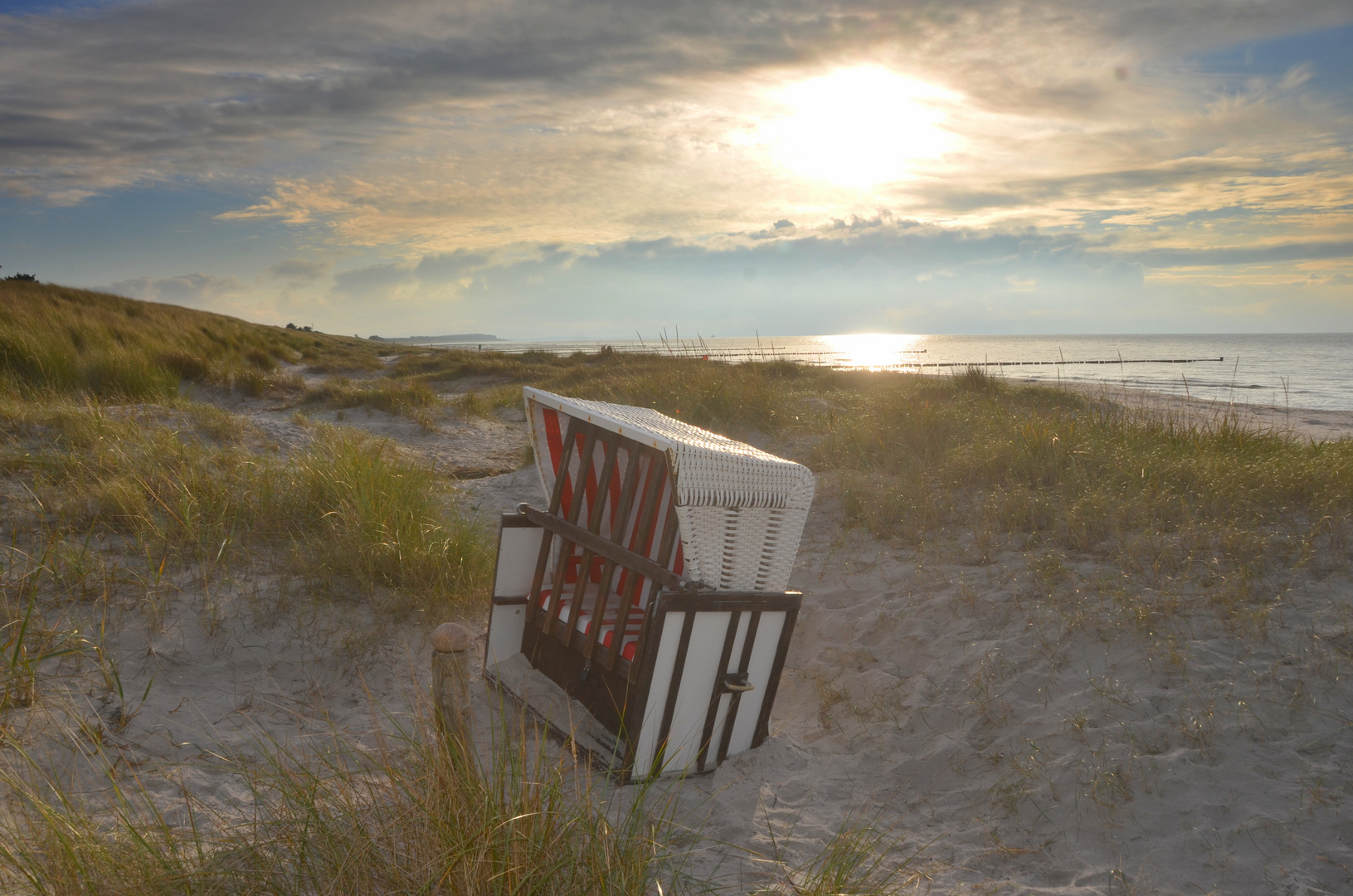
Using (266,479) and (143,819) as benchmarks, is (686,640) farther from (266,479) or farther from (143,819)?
(266,479)

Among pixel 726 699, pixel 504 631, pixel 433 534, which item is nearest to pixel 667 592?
pixel 726 699

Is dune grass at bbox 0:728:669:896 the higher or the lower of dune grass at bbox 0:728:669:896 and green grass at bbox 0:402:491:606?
the lower

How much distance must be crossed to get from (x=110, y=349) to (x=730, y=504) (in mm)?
11445

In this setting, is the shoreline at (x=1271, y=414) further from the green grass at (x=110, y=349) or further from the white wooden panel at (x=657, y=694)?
the green grass at (x=110, y=349)

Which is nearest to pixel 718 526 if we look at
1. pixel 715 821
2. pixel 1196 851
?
pixel 715 821

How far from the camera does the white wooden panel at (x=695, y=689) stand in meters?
3.11

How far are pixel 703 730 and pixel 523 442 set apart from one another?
280 inches

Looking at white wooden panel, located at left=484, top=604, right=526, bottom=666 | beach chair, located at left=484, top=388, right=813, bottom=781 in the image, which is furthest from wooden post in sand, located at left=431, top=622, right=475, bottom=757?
white wooden panel, located at left=484, top=604, right=526, bottom=666

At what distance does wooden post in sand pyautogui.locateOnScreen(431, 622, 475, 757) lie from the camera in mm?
2379

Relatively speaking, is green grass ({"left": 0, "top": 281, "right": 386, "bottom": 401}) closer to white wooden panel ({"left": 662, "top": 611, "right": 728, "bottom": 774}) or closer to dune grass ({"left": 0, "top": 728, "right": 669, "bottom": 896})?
dune grass ({"left": 0, "top": 728, "right": 669, "bottom": 896})

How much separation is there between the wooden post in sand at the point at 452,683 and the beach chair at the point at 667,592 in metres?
0.77

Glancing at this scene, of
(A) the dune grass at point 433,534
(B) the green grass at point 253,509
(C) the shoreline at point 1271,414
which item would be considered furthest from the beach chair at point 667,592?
(C) the shoreline at point 1271,414

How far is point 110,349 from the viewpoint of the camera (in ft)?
34.9

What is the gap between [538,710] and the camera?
12.1 ft
